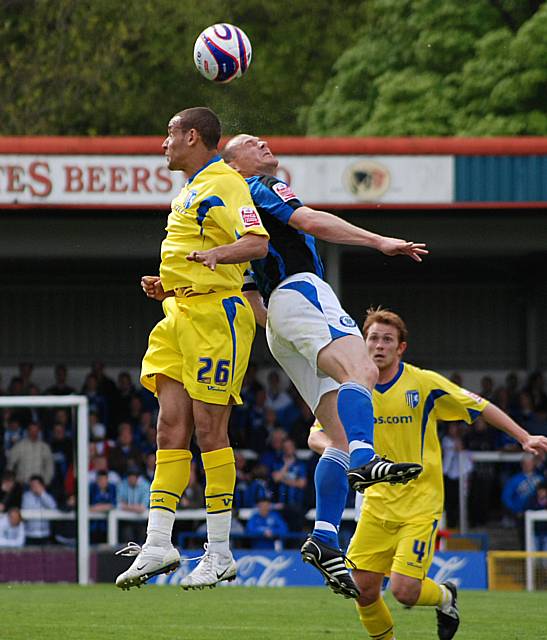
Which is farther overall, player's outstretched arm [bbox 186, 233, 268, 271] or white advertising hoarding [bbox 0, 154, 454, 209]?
white advertising hoarding [bbox 0, 154, 454, 209]

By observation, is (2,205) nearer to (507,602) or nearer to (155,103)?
(507,602)

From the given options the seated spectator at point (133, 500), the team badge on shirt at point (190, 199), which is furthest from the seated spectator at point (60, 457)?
the team badge on shirt at point (190, 199)

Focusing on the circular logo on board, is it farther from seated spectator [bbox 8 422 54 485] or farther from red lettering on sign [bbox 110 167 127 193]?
seated spectator [bbox 8 422 54 485]

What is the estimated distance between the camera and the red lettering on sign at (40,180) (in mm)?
18672

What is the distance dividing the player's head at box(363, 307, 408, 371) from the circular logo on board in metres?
8.84

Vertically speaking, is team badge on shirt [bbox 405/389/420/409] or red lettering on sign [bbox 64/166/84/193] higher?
red lettering on sign [bbox 64/166/84/193]

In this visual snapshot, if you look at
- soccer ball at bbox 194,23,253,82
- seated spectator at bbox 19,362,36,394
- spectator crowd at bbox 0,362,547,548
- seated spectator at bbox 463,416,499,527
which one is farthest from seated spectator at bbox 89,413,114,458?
soccer ball at bbox 194,23,253,82

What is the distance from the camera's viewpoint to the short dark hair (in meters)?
8.12

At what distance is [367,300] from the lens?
25641 mm

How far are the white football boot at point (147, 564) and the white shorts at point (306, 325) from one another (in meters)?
1.17

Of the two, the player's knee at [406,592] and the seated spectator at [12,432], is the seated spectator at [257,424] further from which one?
the player's knee at [406,592]

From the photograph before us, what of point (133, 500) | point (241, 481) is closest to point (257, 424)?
point (241, 481)

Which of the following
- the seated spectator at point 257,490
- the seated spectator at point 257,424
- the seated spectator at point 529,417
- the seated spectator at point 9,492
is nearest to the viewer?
the seated spectator at point 9,492

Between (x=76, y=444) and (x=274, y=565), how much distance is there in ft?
9.06
